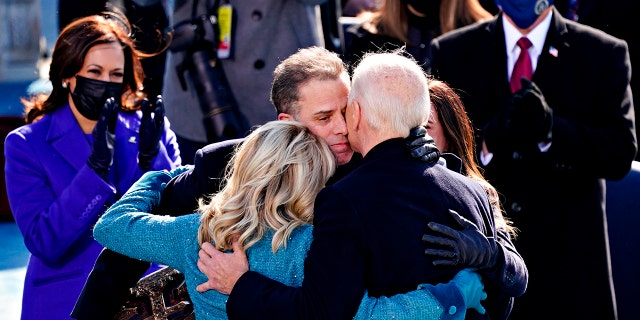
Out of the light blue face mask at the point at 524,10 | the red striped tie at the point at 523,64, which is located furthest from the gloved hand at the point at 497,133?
the light blue face mask at the point at 524,10

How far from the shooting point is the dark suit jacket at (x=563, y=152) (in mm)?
4043

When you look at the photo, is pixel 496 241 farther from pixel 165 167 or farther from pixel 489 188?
pixel 165 167

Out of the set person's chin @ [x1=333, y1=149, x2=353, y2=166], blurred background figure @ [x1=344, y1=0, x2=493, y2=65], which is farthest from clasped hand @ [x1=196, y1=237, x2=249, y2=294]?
blurred background figure @ [x1=344, y1=0, x2=493, y2=65]

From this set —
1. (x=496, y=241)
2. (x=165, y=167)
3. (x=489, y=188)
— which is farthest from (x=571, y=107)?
(x=165, y=167)

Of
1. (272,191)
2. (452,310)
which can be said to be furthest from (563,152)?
(272,191)

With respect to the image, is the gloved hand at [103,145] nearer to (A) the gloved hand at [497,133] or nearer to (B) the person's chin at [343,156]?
(B) the person's chin at [343,156]

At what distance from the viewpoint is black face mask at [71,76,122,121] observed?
13.5 ft

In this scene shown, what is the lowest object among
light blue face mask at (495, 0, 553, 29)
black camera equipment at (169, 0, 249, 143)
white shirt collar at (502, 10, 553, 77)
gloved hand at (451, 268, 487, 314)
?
black camera equipment at (169, 0, 249, 143)

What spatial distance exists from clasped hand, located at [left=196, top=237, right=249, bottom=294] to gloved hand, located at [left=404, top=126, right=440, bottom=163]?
20.7 inches

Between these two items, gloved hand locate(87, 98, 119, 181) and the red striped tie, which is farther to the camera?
the red striped tie

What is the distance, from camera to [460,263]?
280 centimetres

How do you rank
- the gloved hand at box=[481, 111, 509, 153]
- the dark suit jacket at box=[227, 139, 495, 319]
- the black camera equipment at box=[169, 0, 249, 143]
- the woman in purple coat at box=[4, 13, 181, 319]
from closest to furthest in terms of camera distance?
the dark suit jacket at box=[227, 139, 495, 319], the woman in purple coat at box=[4, 13, 181, 319], the gloved hand at box=[481, 111, 509, 153], the black camera equipment at box=[169, 0, 249, 143]

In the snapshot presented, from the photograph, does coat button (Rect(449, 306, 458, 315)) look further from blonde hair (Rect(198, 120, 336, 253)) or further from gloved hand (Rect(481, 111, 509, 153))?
gloved hand (Rect(481, 111, 509, 153))

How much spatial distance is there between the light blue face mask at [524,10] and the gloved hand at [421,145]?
1.44 metres
